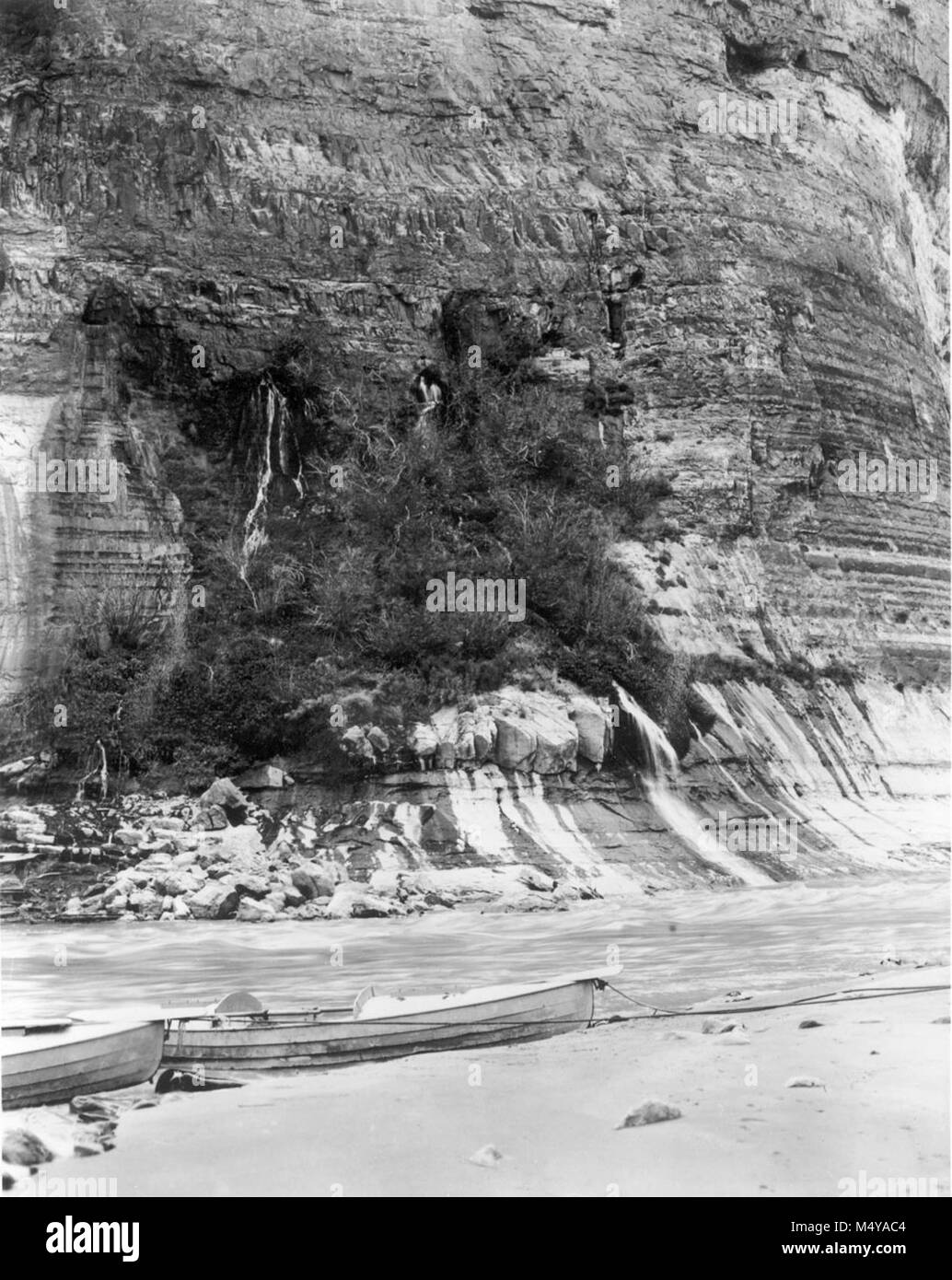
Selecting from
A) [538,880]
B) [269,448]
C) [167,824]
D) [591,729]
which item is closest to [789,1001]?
[538,880]

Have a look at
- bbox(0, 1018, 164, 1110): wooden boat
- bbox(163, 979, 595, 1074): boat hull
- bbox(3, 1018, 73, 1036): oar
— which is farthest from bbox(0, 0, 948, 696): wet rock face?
bbox(0, 1018, 164, 1110): wooden boat

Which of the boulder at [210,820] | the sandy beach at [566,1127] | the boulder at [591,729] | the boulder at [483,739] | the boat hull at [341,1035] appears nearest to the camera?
the sandy beach at [566,1127]

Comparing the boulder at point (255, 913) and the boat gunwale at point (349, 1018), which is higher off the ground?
the boat gunwale at point (349, 1018)

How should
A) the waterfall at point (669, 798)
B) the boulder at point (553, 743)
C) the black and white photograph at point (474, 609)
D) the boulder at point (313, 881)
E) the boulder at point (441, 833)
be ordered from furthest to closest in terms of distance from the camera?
the boulder at point (553, 743) < the waterfall at point (669, 798) < the boulder at point (441, 833) < the boulder at point (313, 881) < the black and white photograph at point (474, 609)

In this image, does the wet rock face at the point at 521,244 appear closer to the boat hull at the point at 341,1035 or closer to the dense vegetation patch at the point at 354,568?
the dense vegetation patch at the point at 354,568

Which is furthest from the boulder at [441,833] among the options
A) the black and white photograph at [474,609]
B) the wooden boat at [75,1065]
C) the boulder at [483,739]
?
the wooden boat at [75,1065]

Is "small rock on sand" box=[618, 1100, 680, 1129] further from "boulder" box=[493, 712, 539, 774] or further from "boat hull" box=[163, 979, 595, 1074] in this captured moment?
"boulder" box=[493, 712, 539, 774]
